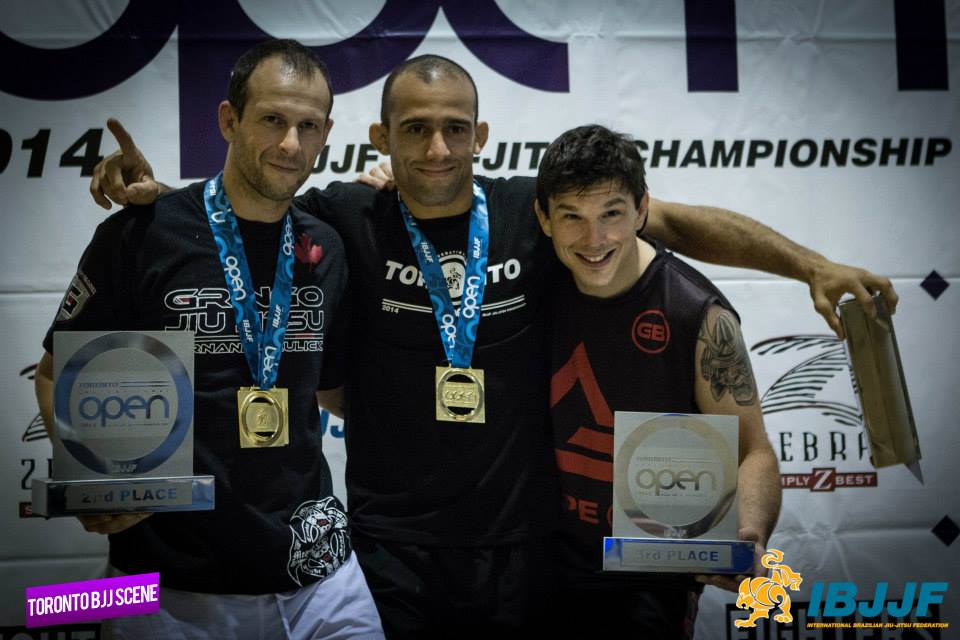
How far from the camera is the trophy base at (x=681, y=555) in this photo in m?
2.19

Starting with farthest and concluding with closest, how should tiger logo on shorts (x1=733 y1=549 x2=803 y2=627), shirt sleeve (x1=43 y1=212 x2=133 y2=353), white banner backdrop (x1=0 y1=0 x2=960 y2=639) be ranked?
white banner backdrop (x1=0 y1=0 x2=960 y2=639)
tiger logo on shorts (x1=733 y1=549 x2=803 y2=627)
shirt sleeve (x1=43 y1=212 x2=133 y2=353)

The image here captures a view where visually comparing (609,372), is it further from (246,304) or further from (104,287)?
(104,287)

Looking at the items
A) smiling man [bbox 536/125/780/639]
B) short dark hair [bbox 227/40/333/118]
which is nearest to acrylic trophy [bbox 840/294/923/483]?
smiling man [bbox 536/125/780/639]

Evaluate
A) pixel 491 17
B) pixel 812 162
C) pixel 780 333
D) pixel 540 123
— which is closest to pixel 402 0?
pixel 491 17

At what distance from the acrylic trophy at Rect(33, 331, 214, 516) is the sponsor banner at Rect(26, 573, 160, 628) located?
201 millimetres

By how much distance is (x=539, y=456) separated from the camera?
2.43 m

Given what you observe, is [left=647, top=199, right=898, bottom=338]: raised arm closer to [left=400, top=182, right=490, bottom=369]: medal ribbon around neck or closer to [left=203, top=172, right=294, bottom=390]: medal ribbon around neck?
[left=400, top=182, right=490, bottom=369]: medal ribbon around neck

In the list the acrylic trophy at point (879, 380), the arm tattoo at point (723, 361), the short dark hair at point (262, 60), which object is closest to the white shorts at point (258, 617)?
the arm tattoo at point (723, 361)

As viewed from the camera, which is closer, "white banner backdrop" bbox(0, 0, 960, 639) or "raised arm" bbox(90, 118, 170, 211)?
"raised arm" bbox(90, 118, 170, 211)

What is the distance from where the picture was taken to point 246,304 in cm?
224

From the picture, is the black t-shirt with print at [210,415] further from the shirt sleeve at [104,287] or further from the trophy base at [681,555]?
the trophy base at [681,555]

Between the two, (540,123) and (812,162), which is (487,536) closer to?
(540,123)

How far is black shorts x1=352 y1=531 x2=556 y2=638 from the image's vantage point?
Answer: 7.65 ft

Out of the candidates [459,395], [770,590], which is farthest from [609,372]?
[770,590]
